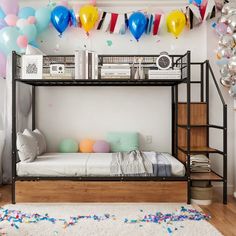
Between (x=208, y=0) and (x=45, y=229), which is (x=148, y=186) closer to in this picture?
(x=45, y=229)

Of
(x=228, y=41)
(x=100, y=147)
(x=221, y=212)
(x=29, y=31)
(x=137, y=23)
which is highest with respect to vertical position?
(x=137, y=23)

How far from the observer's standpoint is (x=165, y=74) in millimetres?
3209

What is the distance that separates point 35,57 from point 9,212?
1.65 meters

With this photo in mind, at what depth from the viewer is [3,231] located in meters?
2.38

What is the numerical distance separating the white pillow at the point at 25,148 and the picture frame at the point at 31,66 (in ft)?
2.19

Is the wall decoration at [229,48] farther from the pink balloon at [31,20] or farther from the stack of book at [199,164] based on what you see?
the pink balloon at [31,20]

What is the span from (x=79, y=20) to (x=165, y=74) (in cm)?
132

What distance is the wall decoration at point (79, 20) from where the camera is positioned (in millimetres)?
3426

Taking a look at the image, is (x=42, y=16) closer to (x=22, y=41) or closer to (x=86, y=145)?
(x=22, y=41)

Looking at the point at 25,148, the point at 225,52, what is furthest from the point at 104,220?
the point at 225,52

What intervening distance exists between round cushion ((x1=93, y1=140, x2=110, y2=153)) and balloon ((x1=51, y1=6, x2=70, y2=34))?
1525mm

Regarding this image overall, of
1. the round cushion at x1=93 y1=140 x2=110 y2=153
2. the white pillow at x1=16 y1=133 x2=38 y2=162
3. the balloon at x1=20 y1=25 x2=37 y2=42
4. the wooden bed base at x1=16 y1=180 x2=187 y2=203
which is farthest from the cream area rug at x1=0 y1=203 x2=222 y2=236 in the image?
the balloon at x1=20 y1=25 x2=37 y2=42

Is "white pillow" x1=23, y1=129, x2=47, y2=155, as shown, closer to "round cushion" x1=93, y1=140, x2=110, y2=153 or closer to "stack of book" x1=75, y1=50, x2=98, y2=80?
"round cushion" x1=93, y1=140, x2=110, y2=153

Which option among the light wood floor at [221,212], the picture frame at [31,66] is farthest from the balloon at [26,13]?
the light wood floor at [221,212]
